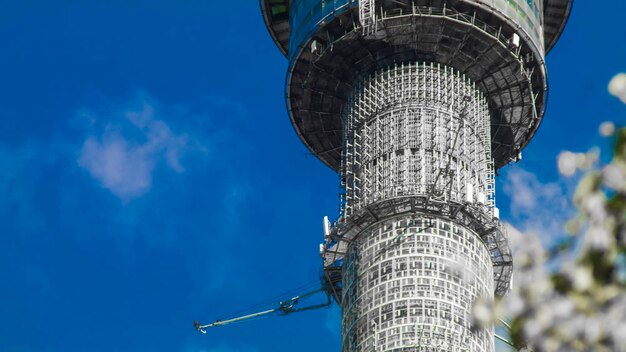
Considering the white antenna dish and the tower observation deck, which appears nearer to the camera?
the tower observation deck

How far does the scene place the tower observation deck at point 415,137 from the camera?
87.4 m

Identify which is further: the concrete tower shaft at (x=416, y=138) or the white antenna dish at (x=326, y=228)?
the white antenna dish at (x=326, y=228)

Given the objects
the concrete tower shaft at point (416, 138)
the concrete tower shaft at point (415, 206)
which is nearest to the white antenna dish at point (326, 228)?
the concrete tower shaft at point (415, 206)

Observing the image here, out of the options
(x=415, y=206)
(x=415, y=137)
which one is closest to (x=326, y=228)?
(x=415, y=206)

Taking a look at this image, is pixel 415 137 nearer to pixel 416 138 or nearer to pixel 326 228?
pixel 416 138

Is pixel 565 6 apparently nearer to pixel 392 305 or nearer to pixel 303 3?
pixel 303 3

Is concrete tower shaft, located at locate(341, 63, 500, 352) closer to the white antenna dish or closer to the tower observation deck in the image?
the tower observation deck

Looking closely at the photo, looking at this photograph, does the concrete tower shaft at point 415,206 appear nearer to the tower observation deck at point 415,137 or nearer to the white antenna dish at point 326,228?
the tower observation deck at point 415,137

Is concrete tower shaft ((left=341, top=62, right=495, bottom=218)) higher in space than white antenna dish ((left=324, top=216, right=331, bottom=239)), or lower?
higher

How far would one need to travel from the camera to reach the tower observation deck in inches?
3440

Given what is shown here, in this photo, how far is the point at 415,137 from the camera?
3730 inches

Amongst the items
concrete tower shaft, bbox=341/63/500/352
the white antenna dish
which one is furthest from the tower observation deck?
the white antenna dish

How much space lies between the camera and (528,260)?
44.5 ft

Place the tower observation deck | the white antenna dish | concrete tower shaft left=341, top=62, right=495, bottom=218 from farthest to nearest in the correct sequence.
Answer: the white antenna dish, concrete tower shaft left=341, top=62, right=495, bottom=218, the tower observation deck
